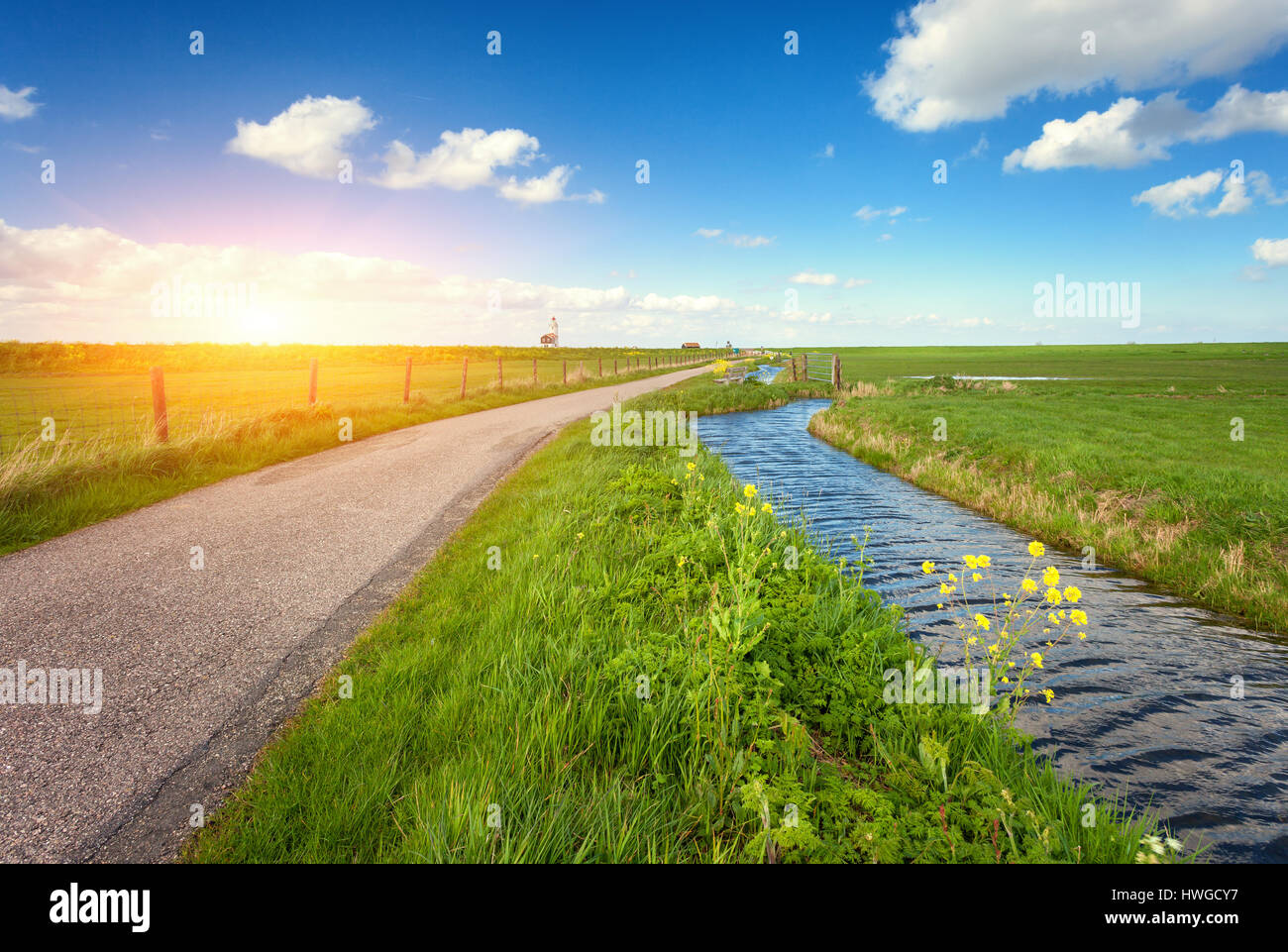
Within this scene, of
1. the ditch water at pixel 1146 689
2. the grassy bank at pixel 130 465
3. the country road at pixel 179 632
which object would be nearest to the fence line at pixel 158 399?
the grassy bank at pixel 130 465

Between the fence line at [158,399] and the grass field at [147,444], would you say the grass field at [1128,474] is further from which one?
the fence line at [158,399]

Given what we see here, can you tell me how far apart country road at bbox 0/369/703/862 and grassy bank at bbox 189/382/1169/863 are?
34 centimetres

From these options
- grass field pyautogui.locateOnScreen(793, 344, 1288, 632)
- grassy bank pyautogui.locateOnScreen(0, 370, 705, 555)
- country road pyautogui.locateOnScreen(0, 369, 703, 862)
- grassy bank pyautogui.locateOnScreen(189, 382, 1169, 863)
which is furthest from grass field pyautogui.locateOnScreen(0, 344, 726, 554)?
grass field pyautogui.locateOnScreen(793, 344, 1288, 632)

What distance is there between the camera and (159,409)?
38.3 ft

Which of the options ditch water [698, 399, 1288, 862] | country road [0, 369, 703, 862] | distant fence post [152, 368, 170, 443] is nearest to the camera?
country road [0, 369, 703, 862]

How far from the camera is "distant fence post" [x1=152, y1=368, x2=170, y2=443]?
11.3 m

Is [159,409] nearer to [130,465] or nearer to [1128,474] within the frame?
[130,465]

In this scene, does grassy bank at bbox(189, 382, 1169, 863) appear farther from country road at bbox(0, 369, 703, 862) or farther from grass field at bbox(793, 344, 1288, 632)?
grass field at bbox(793, 344, 1288, 632)

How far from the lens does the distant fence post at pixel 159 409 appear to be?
1134 cm

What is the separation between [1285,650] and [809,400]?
28479 mm

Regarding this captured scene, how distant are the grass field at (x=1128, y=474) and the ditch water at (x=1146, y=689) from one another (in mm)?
579

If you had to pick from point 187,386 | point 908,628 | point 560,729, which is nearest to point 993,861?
point 560,729

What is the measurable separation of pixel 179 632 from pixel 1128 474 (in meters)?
14.5

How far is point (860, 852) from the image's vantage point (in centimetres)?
272
